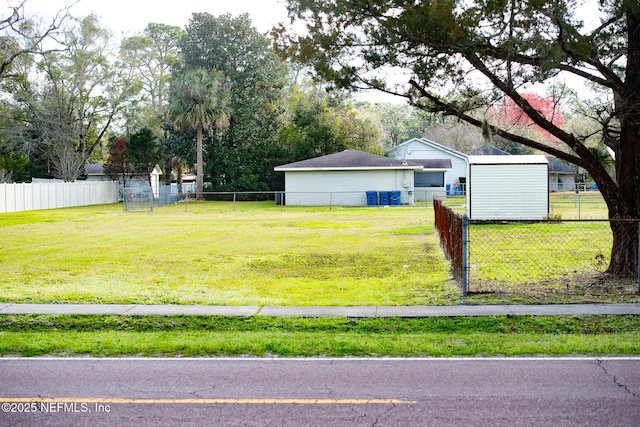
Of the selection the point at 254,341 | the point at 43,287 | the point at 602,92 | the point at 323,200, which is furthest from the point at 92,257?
the point at 323,200

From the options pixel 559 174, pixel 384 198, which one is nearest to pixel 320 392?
pixel 384 198

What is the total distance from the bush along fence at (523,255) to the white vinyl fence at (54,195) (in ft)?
101

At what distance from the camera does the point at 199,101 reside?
5575cm

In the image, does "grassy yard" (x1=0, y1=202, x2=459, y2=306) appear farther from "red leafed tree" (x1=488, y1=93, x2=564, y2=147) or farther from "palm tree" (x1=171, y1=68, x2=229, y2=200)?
"palm tree" (x1=171, y1=68, x2=229, y2=200)

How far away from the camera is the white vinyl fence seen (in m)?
42.7

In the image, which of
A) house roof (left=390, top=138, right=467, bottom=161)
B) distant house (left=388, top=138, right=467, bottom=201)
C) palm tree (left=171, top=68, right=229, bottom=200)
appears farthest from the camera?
house roof (left=390, top=138, right=467, bottom=161)

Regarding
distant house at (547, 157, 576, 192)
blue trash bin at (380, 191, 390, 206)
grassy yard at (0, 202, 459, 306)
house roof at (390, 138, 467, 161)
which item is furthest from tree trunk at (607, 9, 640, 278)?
distant house at (547, 157, 576, 192)

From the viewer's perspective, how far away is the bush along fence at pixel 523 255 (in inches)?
480

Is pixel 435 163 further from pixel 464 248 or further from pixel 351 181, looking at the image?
pixel 464 248

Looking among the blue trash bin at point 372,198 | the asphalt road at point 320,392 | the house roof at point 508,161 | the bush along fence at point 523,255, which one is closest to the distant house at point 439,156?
the blue trash bin at point 372,198

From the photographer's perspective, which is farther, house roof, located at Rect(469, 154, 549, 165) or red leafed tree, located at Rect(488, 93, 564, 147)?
house roof, located at Rect(469, 154, 549, 165)

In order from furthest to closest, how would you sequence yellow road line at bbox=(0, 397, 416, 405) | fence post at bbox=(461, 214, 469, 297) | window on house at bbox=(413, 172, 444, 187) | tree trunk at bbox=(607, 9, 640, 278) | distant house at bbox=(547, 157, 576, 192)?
distant house at bbox=(547, 157, 576, 192), window on house at bbox=(413, 172, 444, 187), tree trunk at bbox=(607, 9, 640, 278), fence post at bbox=(461, 214, 469, 297), yellow road line at bbox=(0, 397, 416, 405)

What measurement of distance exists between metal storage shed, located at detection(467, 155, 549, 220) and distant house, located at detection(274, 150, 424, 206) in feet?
51.9

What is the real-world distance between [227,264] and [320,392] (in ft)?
33.5
